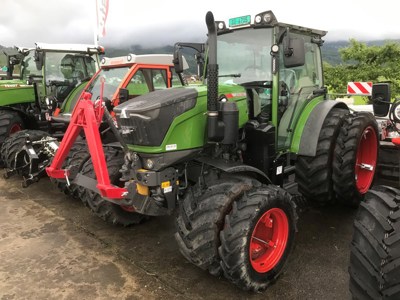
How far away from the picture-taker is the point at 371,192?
2191mm

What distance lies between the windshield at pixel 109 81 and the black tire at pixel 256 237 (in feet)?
12.6

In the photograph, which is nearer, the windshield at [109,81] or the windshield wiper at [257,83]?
the windshield wiper at [257,83]

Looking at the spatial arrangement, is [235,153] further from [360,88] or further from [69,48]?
[69,48]

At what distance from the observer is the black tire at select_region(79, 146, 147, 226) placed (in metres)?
3.62

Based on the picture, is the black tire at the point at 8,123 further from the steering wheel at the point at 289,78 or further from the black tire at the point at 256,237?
the black tire at the point at 256,237

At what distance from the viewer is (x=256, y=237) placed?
3.12m

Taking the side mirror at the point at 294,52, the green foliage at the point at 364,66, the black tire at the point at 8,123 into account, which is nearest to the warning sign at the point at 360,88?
the side mirror at the point at 294,52

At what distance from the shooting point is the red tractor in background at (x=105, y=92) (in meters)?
5.29

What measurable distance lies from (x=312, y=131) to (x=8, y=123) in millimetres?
5564

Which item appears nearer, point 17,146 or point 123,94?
point 123,94

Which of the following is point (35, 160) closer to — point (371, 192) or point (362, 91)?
point (371, 192)

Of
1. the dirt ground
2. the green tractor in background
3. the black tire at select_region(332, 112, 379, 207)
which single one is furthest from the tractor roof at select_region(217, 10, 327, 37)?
the green tractor in background

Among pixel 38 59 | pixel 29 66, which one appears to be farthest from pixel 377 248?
pixel 29 66

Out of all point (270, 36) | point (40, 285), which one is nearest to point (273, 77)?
point (270, 36)
